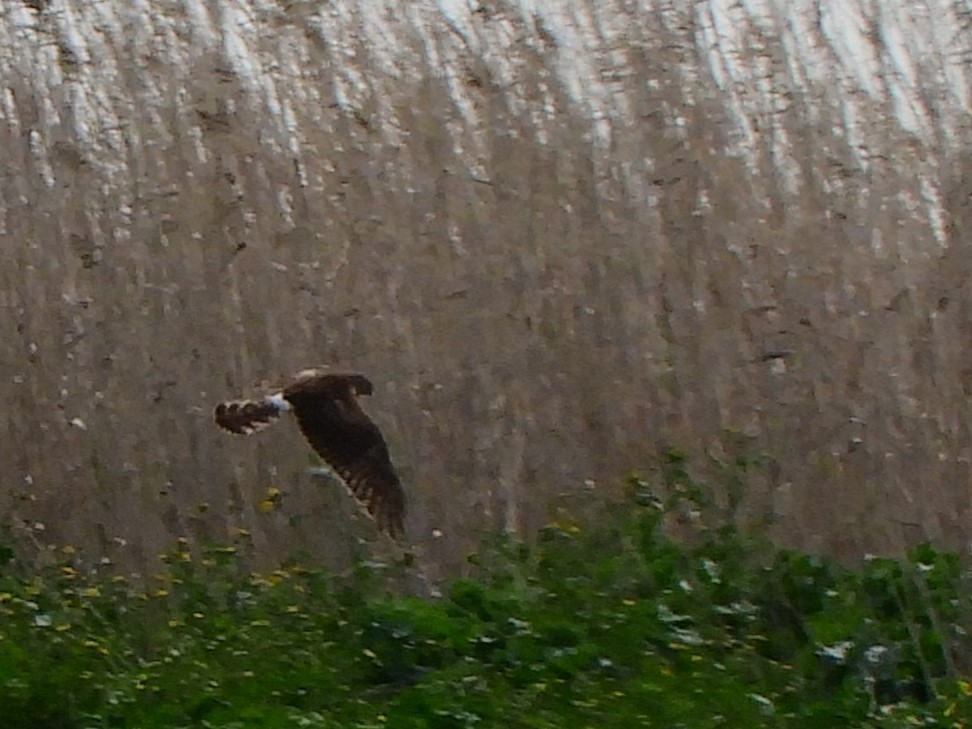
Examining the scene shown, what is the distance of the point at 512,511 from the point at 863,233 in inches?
45.2

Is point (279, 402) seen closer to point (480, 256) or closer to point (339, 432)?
point (339, 432)

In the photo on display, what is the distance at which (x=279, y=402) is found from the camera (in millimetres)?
4324

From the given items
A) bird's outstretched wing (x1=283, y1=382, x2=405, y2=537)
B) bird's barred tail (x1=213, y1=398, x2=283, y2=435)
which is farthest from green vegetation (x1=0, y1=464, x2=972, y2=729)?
bird's barred tail (x1=213, y1=398, x2=283, y2=435)

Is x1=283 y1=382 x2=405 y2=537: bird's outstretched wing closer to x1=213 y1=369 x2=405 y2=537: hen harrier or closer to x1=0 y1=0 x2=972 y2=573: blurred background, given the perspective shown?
x1=213 y1=369 x2=405 y2=537: hen harrier

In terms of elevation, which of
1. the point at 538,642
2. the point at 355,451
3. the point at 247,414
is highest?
the point at 247,414

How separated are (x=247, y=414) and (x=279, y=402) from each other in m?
0.08

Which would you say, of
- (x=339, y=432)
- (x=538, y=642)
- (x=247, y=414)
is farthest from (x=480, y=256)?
(x=538, y=642)

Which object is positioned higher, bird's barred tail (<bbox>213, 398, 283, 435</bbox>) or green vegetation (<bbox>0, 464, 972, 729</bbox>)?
bird's barred tail (<bbox>213, 398, 283, 435</bbox>)

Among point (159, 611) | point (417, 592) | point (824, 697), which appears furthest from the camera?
point (417, 592)

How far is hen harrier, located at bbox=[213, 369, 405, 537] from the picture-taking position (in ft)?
14.2

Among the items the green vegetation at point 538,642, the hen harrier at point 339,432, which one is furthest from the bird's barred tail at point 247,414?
the green vegetation at point 538,642

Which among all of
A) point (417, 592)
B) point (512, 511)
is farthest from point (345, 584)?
point (512, 511)

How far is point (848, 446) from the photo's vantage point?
4297 mm

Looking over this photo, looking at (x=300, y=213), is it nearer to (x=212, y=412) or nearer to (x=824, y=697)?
(x=212, y=412)
